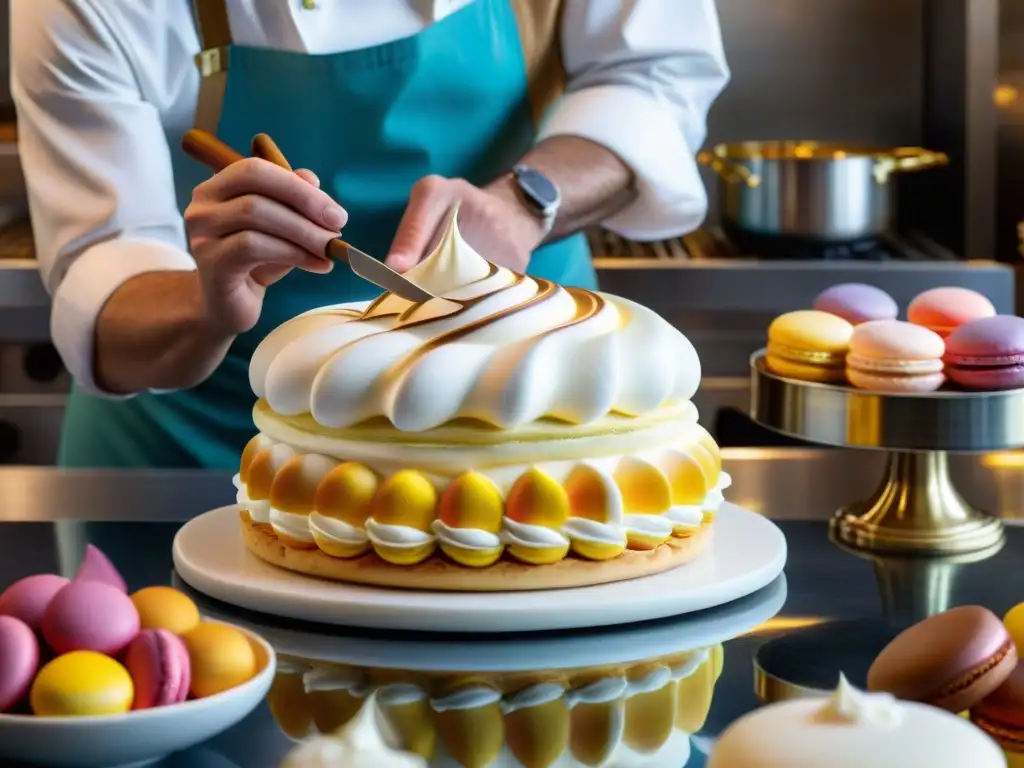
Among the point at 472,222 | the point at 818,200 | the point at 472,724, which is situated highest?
the point at 472,222

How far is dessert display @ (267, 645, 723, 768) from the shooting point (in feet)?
2.34

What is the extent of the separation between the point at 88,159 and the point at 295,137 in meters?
0.20

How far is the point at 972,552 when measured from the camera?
41.9 inches

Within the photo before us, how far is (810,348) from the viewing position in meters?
1.22

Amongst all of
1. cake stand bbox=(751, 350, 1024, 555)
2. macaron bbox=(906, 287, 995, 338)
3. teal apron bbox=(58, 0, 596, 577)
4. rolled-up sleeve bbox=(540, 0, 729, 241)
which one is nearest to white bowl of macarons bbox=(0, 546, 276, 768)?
cake stand bbox=(751, 350, 1024, 555)

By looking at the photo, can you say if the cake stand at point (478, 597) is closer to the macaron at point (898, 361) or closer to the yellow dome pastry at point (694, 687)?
the yellow dome pastry at point (694, 687)

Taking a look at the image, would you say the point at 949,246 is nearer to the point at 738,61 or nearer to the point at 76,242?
the point at 738,61

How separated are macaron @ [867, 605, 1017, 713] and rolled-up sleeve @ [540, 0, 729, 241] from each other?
969 millimetres

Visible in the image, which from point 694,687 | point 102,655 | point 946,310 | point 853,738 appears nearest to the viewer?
point 853,738

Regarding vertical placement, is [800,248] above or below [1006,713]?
below

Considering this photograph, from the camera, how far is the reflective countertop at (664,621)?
0.76 meters

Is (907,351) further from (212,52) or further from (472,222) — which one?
(212,52)

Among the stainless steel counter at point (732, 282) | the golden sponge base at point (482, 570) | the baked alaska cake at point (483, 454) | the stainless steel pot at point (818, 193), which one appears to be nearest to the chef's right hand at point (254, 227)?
the baked alaska cake at point (483, 454)

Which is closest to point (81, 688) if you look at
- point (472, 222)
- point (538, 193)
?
point (472, 222)
